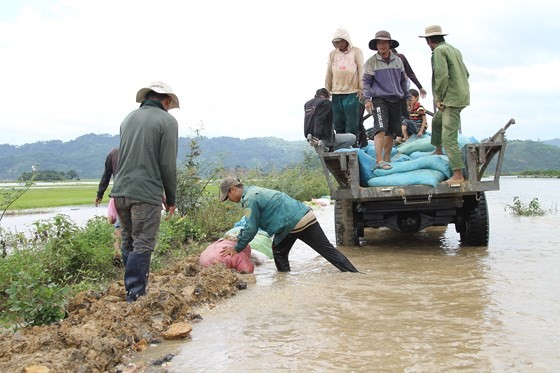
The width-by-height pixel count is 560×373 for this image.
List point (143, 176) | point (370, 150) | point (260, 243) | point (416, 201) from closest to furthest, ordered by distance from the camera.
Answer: point (143, 176)
point (416, 201)
point (260, 243)
point (370, 150)

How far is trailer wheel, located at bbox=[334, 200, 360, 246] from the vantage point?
26.0 ft

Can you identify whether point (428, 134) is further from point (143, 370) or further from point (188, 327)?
point (143, 370)

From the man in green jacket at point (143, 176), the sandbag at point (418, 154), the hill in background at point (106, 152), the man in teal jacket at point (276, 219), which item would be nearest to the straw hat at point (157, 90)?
the man in green jacket at point (143, 176)

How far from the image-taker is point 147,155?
4738mm

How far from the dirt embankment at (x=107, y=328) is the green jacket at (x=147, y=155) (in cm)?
84

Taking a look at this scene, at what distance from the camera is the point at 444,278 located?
5.89 meters

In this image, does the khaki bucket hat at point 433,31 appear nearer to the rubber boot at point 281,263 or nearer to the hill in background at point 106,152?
the rubber boot at point 281,263

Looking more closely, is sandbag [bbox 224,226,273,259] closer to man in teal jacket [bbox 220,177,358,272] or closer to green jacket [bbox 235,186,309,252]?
man in teal jacket [bbox 220,177,358,272]

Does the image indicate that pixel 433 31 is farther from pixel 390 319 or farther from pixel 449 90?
pixel 390 319

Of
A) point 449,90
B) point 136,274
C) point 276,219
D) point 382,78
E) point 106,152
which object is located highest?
point 106,152

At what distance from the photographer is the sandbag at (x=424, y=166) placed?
7.14 metres

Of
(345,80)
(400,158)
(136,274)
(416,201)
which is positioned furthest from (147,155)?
(400,158)

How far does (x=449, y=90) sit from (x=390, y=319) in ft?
11.3

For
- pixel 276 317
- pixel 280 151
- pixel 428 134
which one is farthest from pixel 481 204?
pixel 280 151
